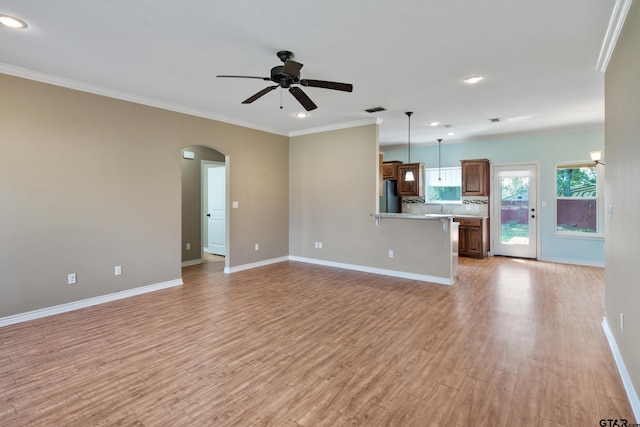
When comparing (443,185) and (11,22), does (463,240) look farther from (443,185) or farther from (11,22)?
(11,22)

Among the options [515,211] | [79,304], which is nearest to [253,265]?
[79,304]

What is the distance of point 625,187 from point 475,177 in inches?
198

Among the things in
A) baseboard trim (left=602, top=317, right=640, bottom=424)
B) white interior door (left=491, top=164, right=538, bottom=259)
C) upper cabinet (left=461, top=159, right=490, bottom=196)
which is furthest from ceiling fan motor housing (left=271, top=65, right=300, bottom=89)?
white interior door (left=491, top=164, right=538, bottom=259)

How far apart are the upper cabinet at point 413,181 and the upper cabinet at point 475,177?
985 mm

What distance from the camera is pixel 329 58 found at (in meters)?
3.04

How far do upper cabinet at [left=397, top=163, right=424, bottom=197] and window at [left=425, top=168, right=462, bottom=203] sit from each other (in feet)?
0.83

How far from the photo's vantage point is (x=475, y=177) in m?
7.05

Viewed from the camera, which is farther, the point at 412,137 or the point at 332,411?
the point at 412,137

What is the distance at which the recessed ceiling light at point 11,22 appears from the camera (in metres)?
2.38

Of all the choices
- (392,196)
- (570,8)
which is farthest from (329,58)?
(392,196)

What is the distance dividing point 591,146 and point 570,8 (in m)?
5.19

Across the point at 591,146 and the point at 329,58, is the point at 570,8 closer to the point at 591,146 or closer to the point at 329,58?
the point at 329,58

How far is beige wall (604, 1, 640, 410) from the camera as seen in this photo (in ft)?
6.42

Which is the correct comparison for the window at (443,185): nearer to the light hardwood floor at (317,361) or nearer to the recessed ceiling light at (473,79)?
the light hardwood floor at (317,361)
